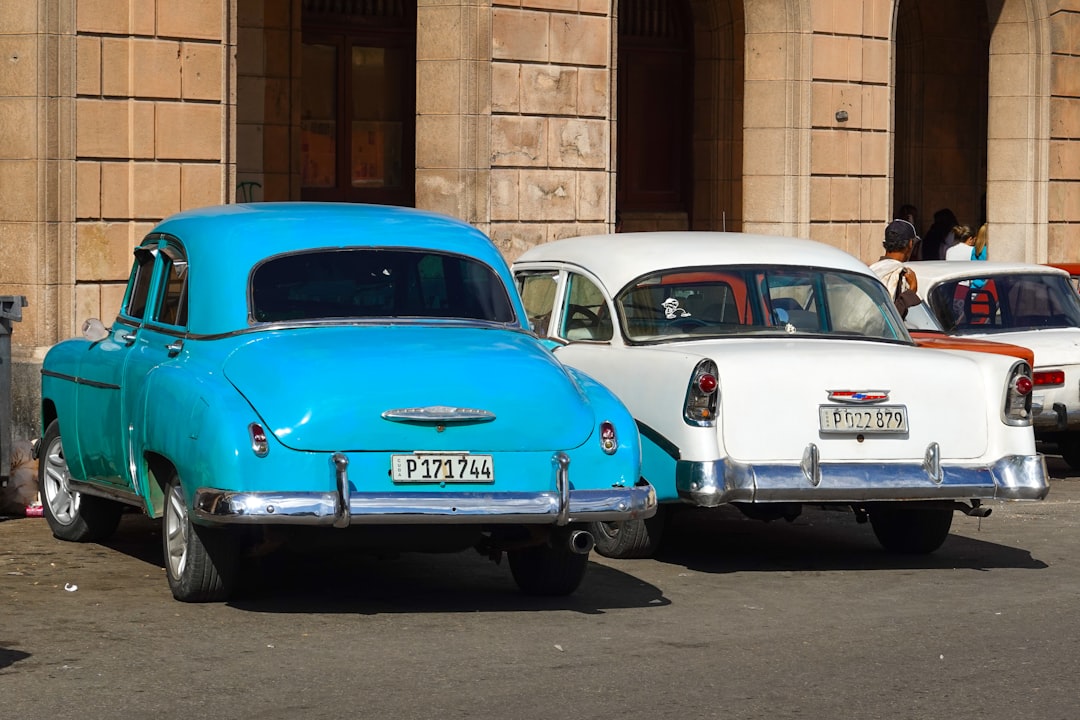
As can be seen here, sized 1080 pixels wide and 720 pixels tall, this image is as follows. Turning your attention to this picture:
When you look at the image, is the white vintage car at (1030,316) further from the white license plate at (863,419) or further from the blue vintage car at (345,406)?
the blue vintage car at (345,406)

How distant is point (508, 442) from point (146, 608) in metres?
1.66

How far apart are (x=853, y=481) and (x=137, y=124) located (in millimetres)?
8074

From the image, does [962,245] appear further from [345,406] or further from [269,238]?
[345,406]

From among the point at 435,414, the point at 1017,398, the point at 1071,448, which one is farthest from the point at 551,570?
the point at 1071,448

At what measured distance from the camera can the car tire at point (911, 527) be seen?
33.5ft

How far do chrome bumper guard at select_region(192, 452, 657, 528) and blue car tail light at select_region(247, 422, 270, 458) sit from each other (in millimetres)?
158

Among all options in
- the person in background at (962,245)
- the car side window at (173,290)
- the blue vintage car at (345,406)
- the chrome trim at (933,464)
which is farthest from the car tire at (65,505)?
the person in background at (962,245)

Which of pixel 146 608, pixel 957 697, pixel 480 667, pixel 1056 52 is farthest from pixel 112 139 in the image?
pixel 1056 52

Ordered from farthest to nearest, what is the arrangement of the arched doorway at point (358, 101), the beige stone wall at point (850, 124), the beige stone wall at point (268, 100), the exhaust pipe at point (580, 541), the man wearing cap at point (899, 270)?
the arched doorway at point (358, 101) < the beige stone wall at point (850, 124) < the beige stone wall at point (268, 100) < the man wearing cap at point (899, 270) < the exhaust pipe at point (580, 541)

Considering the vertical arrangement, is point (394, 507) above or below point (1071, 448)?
above

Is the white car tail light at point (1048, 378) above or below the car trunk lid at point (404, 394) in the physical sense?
below

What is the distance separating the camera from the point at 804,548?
415 inches

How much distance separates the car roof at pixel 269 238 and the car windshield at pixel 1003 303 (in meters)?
5.85

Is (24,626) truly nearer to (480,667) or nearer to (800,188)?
(480,667)
